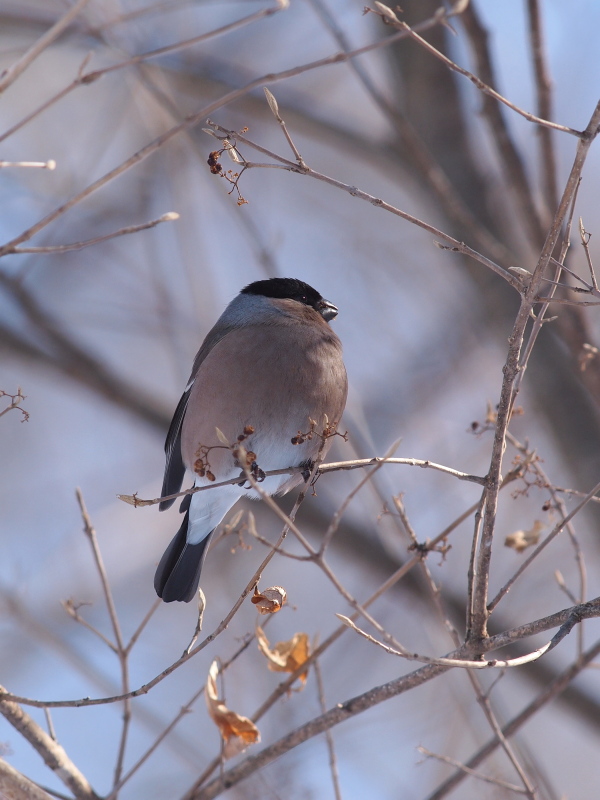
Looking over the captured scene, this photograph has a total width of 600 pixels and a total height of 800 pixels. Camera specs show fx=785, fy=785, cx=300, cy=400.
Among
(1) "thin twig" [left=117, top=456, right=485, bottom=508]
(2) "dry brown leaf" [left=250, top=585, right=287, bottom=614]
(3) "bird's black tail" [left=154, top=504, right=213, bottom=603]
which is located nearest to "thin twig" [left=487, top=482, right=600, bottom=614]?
(1) "thin twig" [left=117, top=456, right=485, bottom=508]

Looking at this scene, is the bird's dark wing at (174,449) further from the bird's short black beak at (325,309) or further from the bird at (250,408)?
the bird's short black beak at (325,309)

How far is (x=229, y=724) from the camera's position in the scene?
2.16 meters

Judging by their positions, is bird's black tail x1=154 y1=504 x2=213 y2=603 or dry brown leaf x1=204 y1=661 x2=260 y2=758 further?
bird's black tail x1=154 y1=504 x2=213 y2=603

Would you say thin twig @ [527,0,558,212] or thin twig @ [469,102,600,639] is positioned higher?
thin twig @ [527,0,558,212]

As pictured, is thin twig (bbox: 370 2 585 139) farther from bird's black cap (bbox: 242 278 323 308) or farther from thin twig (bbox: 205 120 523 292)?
bird's black cap (bbox: 242 278 323 308)

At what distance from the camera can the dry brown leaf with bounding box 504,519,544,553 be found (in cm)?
239

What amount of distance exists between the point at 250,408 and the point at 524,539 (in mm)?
1100

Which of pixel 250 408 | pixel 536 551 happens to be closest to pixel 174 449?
pixel 250 408

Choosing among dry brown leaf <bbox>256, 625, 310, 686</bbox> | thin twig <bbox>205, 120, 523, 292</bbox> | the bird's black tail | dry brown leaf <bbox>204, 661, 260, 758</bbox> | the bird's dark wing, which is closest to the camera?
thin twig <bbox>205, 120, 523, 292</bbox>

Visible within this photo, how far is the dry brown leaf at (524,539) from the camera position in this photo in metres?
2.39

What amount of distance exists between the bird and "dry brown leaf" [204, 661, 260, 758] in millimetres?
784

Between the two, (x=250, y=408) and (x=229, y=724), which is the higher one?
(x=250, y=408)

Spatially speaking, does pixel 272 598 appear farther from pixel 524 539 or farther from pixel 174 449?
pixel 174 449

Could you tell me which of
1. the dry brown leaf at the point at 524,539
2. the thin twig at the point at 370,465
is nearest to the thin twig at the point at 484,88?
the thin twig at the point at 370,465
